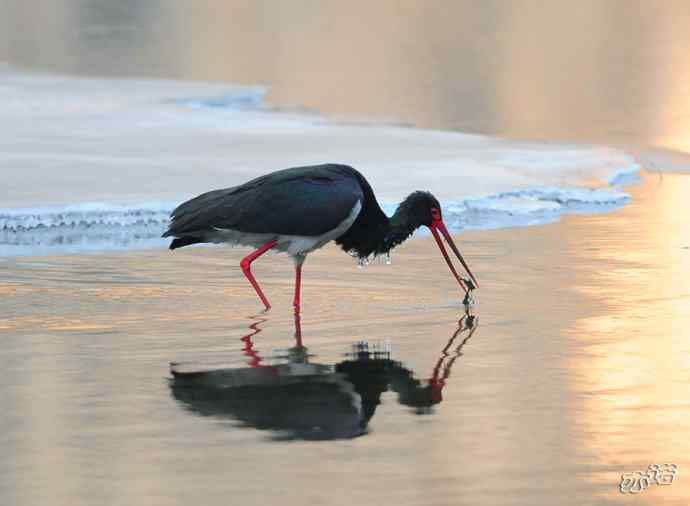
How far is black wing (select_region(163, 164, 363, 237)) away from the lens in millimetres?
10578

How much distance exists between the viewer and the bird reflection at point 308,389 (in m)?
7.30

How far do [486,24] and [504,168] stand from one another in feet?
65.3

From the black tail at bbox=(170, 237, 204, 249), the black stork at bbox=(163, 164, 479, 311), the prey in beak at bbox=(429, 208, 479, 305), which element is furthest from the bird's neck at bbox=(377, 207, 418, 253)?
the black tail at bbox=(170, 237, 204, 249)

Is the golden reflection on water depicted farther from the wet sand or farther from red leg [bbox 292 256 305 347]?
red leg [bbox 292 256 305 347]

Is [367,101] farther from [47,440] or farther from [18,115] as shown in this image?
[47,440]

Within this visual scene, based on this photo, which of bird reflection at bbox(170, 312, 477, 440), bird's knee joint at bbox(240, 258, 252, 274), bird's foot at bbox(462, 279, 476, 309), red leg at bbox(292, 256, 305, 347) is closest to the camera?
bird reflection at bbox(170, 312, 477, 440)

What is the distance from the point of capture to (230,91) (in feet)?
79.8

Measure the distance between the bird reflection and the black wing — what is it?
1631 millimetres

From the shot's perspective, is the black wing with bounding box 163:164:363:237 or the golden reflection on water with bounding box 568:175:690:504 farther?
the black wing with bounding box 163:164:363:237

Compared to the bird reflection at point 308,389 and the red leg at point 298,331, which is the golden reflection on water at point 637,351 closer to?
the bird reflection at point 308,389

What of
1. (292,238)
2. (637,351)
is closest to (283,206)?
(292,238)

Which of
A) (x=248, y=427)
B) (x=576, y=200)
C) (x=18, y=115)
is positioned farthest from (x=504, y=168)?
(x=248, y=427)

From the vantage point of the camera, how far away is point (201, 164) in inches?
653

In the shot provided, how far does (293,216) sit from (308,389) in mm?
2823
